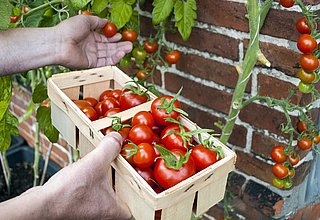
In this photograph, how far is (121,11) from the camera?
108 cm

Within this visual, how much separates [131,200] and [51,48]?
525 mm

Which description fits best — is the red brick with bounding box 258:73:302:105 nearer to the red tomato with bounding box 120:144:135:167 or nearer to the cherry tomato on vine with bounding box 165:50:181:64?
the cherry tomato on vine with bounding box 165:50:181:64

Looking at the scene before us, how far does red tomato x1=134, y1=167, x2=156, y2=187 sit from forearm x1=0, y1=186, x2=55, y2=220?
17 cm

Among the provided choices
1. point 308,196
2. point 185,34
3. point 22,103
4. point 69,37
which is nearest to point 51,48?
point 69,37

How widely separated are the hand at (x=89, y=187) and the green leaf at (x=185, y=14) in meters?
0.46

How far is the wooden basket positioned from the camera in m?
0.67

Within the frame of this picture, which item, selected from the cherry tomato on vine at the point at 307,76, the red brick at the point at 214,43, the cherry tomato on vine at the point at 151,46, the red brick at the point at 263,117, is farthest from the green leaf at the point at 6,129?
the cherry tomato on vine at the point at 307,76

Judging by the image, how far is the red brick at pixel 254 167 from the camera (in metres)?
1.19

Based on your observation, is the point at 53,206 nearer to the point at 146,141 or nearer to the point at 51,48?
the point at 146,141

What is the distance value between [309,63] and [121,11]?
0.50 metres

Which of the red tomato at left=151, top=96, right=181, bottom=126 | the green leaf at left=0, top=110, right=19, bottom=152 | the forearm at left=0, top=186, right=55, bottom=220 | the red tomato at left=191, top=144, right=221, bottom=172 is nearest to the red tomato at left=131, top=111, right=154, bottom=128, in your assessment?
the red tomato at left=151, top=96, right=181, bottom=126

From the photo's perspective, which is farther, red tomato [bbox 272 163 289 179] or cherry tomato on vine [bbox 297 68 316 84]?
red tomato [bbox 272 163 289 179]

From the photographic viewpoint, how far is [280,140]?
1.12m

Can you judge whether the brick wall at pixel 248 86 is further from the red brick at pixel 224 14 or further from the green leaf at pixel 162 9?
the green leaf at pixel 162 9
